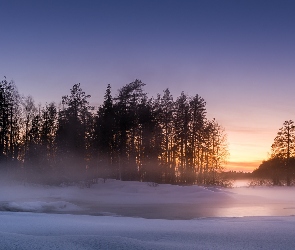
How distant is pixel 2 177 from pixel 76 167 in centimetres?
1008

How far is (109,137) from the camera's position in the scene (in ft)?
182

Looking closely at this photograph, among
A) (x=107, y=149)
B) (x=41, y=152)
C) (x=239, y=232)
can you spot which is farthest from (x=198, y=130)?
(x=239, y=232)

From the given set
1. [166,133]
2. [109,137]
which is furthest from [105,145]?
[166,133]

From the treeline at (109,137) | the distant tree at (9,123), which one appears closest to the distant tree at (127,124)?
the treeline at (109,137)

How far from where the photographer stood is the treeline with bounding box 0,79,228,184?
52.1 m

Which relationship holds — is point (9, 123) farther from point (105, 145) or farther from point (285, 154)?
point (285, 154)

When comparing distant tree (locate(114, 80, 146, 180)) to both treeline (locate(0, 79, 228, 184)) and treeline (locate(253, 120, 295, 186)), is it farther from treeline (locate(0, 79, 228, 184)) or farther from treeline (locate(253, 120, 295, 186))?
treeline (locate(253, 120, 295, 186))

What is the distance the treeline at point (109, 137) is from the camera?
52125 mm

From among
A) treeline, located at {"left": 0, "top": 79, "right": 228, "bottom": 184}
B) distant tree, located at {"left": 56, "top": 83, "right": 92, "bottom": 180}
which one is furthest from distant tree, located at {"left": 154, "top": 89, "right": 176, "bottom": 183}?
distant tree, located at {"left": 56, "top": 83, "right": 92, "bottom": 180}

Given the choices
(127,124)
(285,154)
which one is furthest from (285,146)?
(127,124)

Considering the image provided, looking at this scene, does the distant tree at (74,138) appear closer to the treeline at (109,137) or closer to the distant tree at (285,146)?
the treeline at (109,137)

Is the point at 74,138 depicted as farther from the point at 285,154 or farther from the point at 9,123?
the point at 285,154

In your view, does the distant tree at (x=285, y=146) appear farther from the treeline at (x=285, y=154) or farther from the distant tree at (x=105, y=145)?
the distant tree at (x=105, y=145)

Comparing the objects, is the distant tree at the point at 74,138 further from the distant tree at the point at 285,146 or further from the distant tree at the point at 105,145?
the distant tree at the point at 285,146
